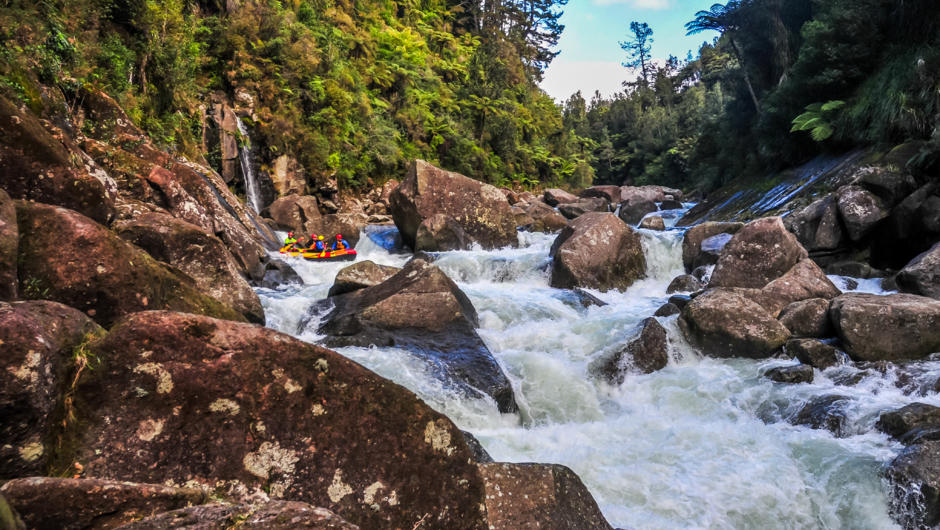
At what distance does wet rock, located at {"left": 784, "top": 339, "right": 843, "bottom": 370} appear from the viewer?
6137mm

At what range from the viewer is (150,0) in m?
11.6

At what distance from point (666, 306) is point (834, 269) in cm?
477

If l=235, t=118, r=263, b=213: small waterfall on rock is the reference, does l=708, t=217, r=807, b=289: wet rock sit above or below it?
below

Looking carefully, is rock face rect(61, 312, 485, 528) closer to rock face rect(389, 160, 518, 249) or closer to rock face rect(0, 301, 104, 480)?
rock face rect(0, 301, 104, 480)

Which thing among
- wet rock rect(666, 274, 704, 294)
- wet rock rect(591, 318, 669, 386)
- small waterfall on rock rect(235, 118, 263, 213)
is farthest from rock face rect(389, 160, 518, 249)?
wet rock rect(591, 318, 669, 386)

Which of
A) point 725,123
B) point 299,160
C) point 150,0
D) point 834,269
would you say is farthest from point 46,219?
point 725,123

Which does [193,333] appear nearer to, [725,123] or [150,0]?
[150,0]

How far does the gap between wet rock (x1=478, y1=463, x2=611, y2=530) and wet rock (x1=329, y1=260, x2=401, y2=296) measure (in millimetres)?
6431

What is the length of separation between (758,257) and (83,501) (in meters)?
10.3

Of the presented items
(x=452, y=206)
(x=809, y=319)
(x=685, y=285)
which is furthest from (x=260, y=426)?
(x=452, y=206)

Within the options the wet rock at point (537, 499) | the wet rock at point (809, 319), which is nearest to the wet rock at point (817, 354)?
the wet rock at point (809, 319)

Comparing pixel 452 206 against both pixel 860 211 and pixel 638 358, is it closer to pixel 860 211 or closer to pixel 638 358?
pixel 638 358

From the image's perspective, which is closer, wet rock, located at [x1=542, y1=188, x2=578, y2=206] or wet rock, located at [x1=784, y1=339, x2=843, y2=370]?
wet rock, located at [x1=784, y1=339, x2=843, y2=370]

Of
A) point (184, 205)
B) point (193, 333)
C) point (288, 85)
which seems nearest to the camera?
point (193, 333)
